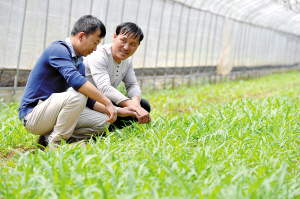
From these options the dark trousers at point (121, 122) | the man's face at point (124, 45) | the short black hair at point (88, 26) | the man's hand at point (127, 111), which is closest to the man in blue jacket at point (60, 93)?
the short black hair at point (88, 26)

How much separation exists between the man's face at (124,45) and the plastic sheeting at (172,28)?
253 centimetres

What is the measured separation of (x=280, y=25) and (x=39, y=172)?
1694 centimetres

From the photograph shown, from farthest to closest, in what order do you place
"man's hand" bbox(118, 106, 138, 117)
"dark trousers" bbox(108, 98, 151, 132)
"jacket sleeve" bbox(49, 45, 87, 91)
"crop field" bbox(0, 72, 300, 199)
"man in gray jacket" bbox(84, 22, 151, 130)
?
"dark trousers" bbox(108, 98, 151, 132) < "man in gray jacket" bbox(84, 22, 151, 130) < "man's hand" bbox(118, 106, 138, 117) < "jacket sleeve" bbox(49, 45, 87, 91) < "crop field" bbox(0, 72, 300, 199)

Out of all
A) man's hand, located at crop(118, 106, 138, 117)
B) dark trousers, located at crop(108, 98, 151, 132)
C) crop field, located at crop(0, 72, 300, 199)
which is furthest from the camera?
Answer: dark trousers, located at crop(108, 98, 151, 132)

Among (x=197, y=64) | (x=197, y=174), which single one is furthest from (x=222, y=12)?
(x=197, y=174)

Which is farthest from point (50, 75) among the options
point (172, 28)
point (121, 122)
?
point (172, 28)

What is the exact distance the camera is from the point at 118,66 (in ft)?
11.5

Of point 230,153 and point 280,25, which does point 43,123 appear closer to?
point 230,153

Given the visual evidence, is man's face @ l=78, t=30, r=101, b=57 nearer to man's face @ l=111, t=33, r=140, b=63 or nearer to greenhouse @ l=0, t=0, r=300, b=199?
greenhouse @ l=0, t=0, r=300, b=199

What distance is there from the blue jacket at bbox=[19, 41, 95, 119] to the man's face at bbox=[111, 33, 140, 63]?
0.58 m

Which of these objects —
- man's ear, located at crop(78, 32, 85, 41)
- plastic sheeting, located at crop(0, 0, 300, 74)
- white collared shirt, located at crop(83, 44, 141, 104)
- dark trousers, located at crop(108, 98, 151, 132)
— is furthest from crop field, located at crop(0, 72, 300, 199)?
plastic sheeting, located at crop(0, 0, 300, 74)

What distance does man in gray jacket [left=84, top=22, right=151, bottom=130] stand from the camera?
125 inches

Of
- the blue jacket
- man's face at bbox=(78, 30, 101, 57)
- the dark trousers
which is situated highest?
man's face at bbox=(78, 30, 101, 57)

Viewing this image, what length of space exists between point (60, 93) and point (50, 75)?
0.22m
